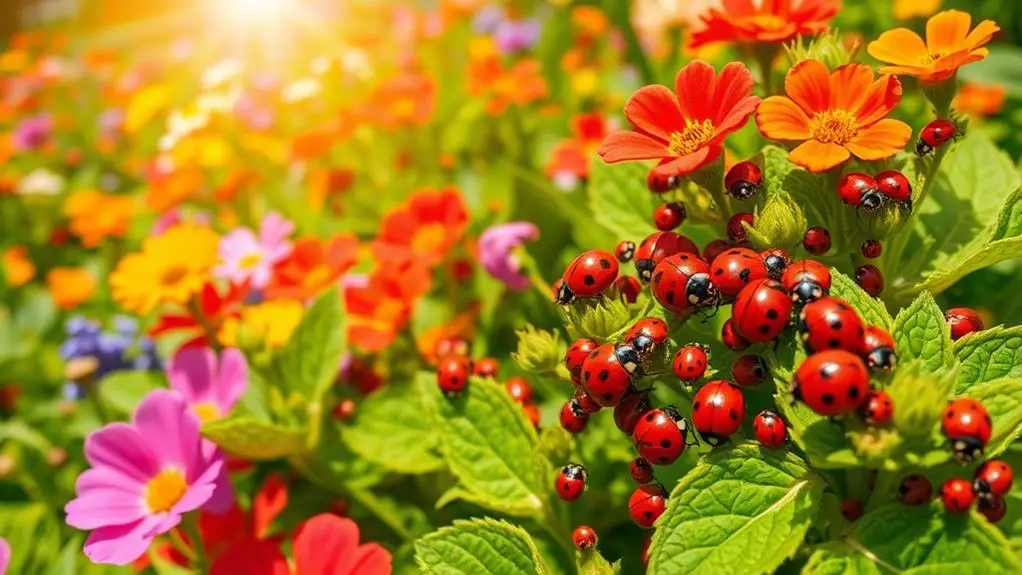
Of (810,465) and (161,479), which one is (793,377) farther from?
(161,479)

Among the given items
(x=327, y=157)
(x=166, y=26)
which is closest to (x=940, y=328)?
(x=327, y=157)

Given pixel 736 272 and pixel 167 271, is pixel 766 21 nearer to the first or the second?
pixel 736 272

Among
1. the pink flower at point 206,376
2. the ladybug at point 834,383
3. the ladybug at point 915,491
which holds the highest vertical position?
the ladybug at point 834,383

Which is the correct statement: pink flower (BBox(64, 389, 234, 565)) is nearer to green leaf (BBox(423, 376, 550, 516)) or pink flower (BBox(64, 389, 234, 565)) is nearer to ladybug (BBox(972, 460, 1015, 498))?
green leaf (BBox(423, 376, 550, 516))

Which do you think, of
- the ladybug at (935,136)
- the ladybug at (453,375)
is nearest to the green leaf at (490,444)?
the ladybug at (453,375)

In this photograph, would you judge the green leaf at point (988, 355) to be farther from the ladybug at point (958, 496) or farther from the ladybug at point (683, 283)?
the ladybug at point (683, 283)
